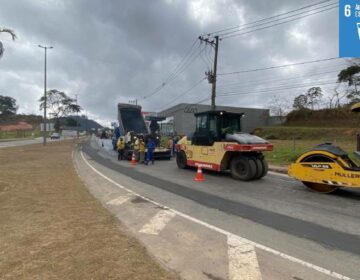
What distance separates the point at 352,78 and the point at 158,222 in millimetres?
55128

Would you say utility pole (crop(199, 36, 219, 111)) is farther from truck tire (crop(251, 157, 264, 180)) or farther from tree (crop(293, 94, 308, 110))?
tree (crop(293, 94, 308, 110))

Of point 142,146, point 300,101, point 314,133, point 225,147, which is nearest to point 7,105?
Result: point 300,101

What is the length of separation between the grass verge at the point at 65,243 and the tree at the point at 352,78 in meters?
53.4

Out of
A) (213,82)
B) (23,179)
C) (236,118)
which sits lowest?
(23,179)

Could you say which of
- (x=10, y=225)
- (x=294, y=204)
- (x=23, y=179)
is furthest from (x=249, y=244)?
(x=23, y=179)

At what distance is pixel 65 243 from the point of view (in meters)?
5.70

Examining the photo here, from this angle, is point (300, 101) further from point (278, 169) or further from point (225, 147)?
point (225, 147)

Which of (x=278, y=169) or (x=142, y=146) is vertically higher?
(x=142, y=146)

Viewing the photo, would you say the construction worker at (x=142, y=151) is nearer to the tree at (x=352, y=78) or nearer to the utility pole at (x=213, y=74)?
the utility pole at (x=213, y=74)

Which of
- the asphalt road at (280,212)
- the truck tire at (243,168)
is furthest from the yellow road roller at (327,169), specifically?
the truck tire at (243,168)

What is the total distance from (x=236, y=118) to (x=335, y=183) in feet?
21.2

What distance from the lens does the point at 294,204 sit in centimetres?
928

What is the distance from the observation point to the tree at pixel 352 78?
53.7 metres

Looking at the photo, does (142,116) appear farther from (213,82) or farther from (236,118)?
(236,118)
